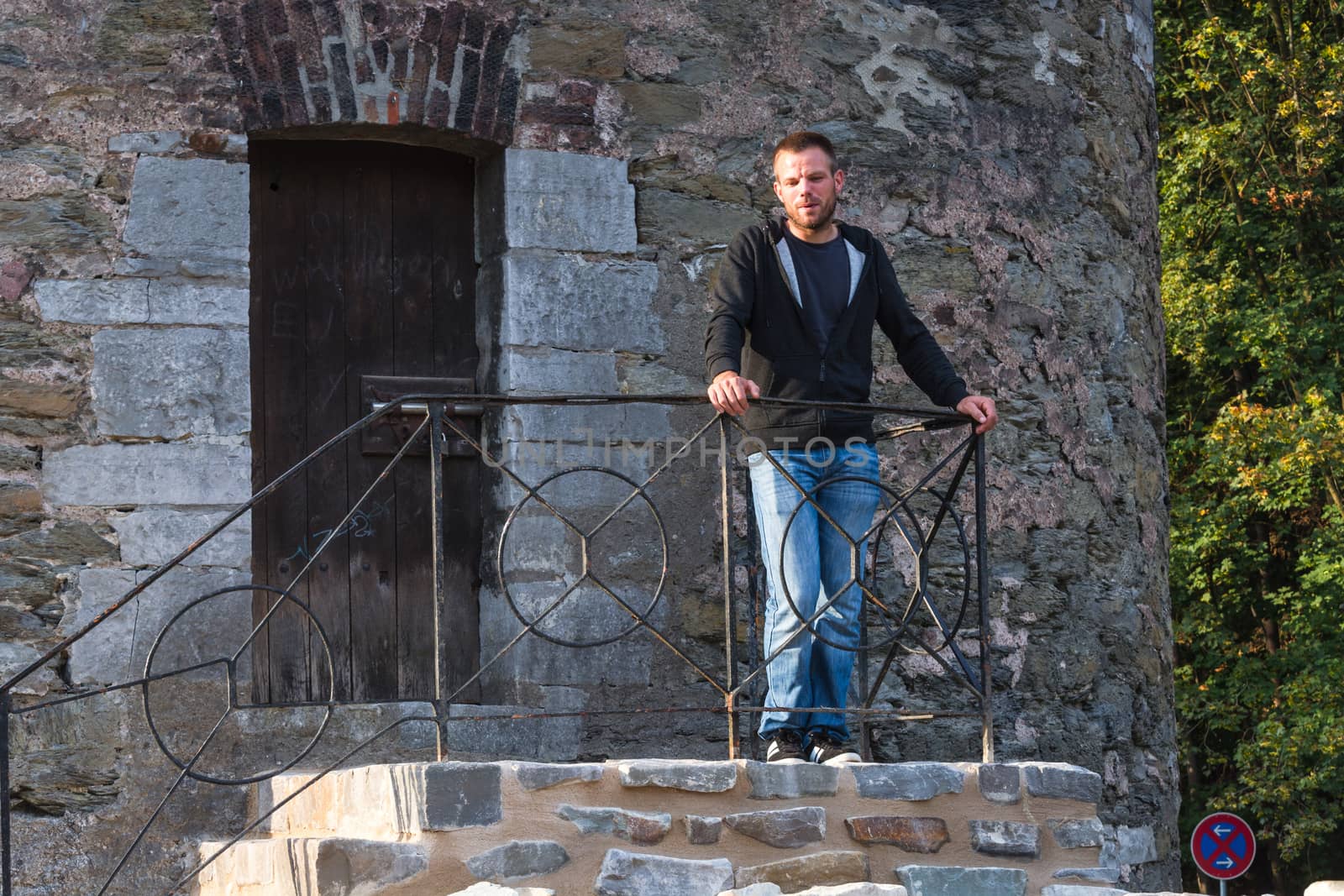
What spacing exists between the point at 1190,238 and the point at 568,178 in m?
9.09

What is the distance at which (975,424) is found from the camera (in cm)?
408

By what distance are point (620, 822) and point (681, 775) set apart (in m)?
0.17

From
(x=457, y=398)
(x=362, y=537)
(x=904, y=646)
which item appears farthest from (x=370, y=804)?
(x=904, y=646)

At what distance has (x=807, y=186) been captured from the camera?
4051mm

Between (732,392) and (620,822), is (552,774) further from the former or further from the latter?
(732,392)

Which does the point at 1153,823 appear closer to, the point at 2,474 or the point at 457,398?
the point at 457,398

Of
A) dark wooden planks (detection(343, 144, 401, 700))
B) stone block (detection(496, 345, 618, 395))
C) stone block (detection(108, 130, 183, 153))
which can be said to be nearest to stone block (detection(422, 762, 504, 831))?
dark wooden planks (detection(343, 144, 401, 700))

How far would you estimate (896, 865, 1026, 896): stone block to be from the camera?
358 centimetres

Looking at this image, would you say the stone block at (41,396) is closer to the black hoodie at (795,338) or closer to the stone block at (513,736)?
the stone block at (513,736)

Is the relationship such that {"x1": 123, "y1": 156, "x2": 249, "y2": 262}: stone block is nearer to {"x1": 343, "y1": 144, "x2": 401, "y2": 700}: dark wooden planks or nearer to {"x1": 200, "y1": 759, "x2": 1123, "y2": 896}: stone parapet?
{"x1": 343, "y1": 144, "x2": 401, "y2": 700}: dark wooden planks

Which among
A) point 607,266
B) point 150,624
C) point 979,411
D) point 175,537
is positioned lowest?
point 150,624

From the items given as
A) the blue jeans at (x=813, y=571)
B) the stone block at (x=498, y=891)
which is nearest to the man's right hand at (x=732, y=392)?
the blue jeans at (x=813, y=571)

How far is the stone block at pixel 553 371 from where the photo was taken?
484cm

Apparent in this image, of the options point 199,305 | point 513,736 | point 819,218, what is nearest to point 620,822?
point 513,736
